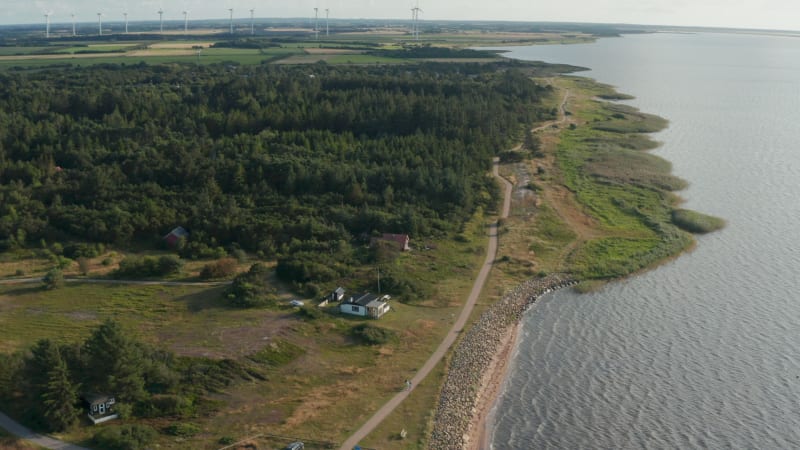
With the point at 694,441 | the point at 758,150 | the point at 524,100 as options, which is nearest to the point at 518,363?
the point at 694,441

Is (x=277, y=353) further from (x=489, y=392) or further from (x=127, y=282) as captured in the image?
(x=127, y=282)

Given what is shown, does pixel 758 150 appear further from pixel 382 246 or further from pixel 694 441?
pixel 694 441

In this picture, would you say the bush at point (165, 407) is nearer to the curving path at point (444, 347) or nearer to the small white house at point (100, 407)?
the small white house at point (100, 407)

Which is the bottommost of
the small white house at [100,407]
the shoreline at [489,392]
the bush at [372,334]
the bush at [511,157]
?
the shoreline at [489,392]

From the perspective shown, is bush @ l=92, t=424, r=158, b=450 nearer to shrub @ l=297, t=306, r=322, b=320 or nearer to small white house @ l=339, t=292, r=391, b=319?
shrub @ l=297, t=306, r=322, b=320

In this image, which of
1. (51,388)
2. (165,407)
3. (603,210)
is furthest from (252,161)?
(51,388)

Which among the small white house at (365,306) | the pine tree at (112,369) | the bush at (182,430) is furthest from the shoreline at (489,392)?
the pine tree at (112,369)
